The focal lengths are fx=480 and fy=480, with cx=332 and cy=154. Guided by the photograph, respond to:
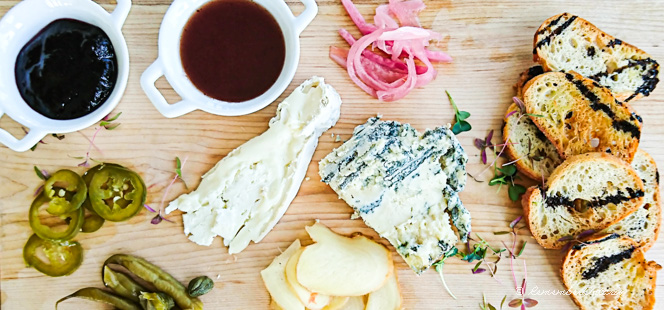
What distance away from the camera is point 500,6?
2.16m

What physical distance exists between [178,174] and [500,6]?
161 cm

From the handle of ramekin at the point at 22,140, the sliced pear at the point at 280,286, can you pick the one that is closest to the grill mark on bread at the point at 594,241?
the sliced pear at the point at 280,286

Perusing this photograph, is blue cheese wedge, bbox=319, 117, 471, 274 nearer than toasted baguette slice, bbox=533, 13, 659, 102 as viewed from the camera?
Yes

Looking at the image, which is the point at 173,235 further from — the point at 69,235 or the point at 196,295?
the point at 69,235

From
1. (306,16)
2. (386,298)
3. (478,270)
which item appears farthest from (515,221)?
(306,16)

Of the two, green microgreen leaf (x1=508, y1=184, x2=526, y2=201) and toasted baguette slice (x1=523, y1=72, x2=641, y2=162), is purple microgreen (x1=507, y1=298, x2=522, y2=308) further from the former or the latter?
toasted baguette slice (x1=523, y1=72, x2=641, y2=162)

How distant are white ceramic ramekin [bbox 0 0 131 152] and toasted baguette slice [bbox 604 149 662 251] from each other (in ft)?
7.13

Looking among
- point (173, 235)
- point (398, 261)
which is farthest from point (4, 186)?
point (398, 261)

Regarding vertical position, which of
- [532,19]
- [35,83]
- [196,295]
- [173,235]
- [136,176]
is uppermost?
[532,19]

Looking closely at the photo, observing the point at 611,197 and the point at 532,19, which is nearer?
the point at 611,197

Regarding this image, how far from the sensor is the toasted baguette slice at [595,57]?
2.08 m

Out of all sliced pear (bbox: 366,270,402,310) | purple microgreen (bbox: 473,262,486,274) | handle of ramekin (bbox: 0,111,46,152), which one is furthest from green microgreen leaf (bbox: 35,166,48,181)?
purple microgreen (bbox: 473,262,486,274)

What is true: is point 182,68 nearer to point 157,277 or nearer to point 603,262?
point 157,277

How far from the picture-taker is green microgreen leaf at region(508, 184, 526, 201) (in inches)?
83.0
